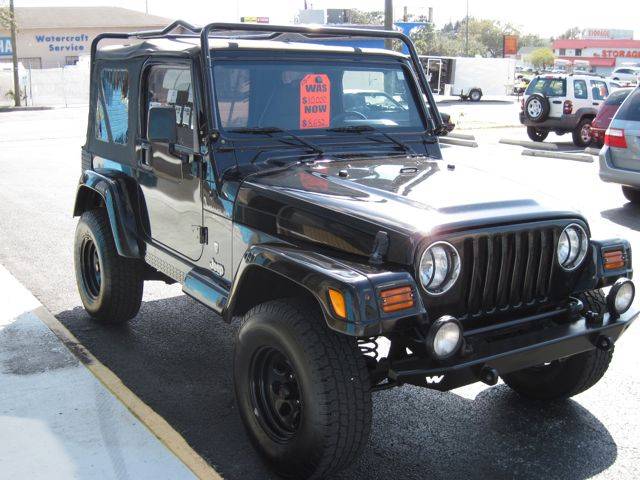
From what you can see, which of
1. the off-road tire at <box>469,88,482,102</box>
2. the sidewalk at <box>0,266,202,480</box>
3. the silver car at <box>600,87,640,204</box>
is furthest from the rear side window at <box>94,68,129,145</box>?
the off-road tire at <box>469,88,482,102</box>

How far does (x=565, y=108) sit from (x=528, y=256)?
52.7ft

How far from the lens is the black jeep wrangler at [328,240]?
323 centimetres

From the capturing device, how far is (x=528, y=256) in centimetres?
359

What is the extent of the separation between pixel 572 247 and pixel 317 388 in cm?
150

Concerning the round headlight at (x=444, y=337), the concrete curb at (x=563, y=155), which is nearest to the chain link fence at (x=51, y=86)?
the concrete curb at (x=563, y=155)

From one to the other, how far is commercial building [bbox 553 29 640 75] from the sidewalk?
256 ft

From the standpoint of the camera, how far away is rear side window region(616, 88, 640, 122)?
9773mm

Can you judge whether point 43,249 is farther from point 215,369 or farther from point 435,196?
point 435,196

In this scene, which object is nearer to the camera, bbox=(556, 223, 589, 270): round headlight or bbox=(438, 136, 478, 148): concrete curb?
bbox=(556, 223, 589, 270): round headlight

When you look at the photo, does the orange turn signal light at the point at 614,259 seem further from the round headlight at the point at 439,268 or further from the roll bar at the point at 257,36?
the roll bar at the point at 257,36

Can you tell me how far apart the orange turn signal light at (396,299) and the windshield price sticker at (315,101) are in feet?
5.38

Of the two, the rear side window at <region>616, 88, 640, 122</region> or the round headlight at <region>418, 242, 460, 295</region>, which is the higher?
the rear side window at <region>616, 88, 640, 122</region>

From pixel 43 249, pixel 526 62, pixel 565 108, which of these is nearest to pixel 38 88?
pixel 565 108

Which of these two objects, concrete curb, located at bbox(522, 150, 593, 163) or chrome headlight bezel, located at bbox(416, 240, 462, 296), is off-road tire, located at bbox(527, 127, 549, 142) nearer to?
concrete curb, located at bbox(522, 150, 593, 163)
